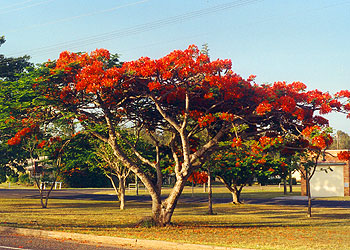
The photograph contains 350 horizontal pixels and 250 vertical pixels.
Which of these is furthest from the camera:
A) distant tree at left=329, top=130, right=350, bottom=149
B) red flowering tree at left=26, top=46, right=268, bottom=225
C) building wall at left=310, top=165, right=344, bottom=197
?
distant tree at left=329, top=130, right=350, bottom=149

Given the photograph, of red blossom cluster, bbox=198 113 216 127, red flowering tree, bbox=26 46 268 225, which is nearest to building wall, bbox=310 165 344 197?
red flowering tree, bbox=26 46 268 225

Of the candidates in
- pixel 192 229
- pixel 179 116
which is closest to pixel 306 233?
pixel 192 229

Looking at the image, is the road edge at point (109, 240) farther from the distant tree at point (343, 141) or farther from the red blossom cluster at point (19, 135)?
the distant tree at point (343, 141)

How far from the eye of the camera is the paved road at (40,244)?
12812 millimetres

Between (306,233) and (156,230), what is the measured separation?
558cm

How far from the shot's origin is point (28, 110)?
60.6 feet

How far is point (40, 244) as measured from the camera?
13.5 metres

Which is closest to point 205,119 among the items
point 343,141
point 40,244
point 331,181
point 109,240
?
point 109,240

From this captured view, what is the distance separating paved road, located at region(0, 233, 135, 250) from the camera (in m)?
12.8

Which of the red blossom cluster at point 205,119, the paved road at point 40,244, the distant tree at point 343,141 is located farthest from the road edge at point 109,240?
the distant tree at point 343,141

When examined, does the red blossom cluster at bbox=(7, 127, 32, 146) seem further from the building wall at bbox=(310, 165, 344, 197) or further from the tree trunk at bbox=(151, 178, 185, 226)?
the building wall at bbox=(310, 165, 344, 197)

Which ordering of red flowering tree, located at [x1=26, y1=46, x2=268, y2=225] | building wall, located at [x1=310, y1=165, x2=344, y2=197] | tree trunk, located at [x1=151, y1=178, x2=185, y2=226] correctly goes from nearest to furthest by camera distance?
red flowering tree, located at [x1=26, y1=46, x2=268, y2=225]
tree trunk, located at [x1=151, y1=178, x2=185, y2=226]
building wall, located at [x1=310, y1=165, x2=344, y2=197]

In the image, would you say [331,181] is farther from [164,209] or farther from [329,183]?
[164,209]

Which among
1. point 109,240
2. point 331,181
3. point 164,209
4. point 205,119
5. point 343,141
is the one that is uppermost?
point 343,141
